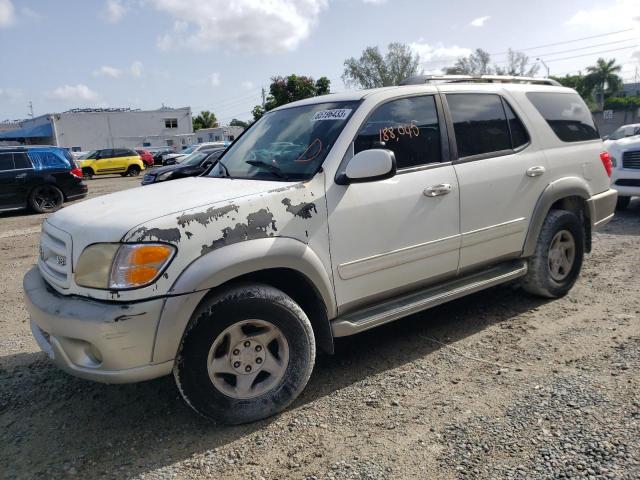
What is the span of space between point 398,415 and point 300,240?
1156 mm

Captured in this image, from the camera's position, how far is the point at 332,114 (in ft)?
11.4

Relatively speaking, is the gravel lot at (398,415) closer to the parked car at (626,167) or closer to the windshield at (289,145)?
the windshield at (289,145)

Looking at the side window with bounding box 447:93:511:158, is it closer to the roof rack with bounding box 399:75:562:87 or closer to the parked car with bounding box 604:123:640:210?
the roof rack with bounding box 399:75:562:87

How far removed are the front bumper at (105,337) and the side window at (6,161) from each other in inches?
465

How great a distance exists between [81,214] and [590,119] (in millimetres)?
4472

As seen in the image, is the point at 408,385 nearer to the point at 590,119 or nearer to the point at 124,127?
the point at 590,119

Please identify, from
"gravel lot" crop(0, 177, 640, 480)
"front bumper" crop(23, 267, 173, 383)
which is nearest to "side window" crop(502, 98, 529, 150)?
"gravel lot" crop(0, 177, 640, 480)

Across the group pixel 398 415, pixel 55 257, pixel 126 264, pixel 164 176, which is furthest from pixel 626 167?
pixel 164 176

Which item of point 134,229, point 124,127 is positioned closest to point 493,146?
point 134,229

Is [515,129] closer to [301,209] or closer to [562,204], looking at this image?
[562,204]

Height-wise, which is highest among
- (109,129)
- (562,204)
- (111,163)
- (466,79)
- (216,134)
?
(109,129)

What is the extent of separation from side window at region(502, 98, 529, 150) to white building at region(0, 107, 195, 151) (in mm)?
52316

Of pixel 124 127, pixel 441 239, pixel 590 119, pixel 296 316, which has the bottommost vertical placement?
pixel 296 316

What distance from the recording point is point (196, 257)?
2.64 meters
